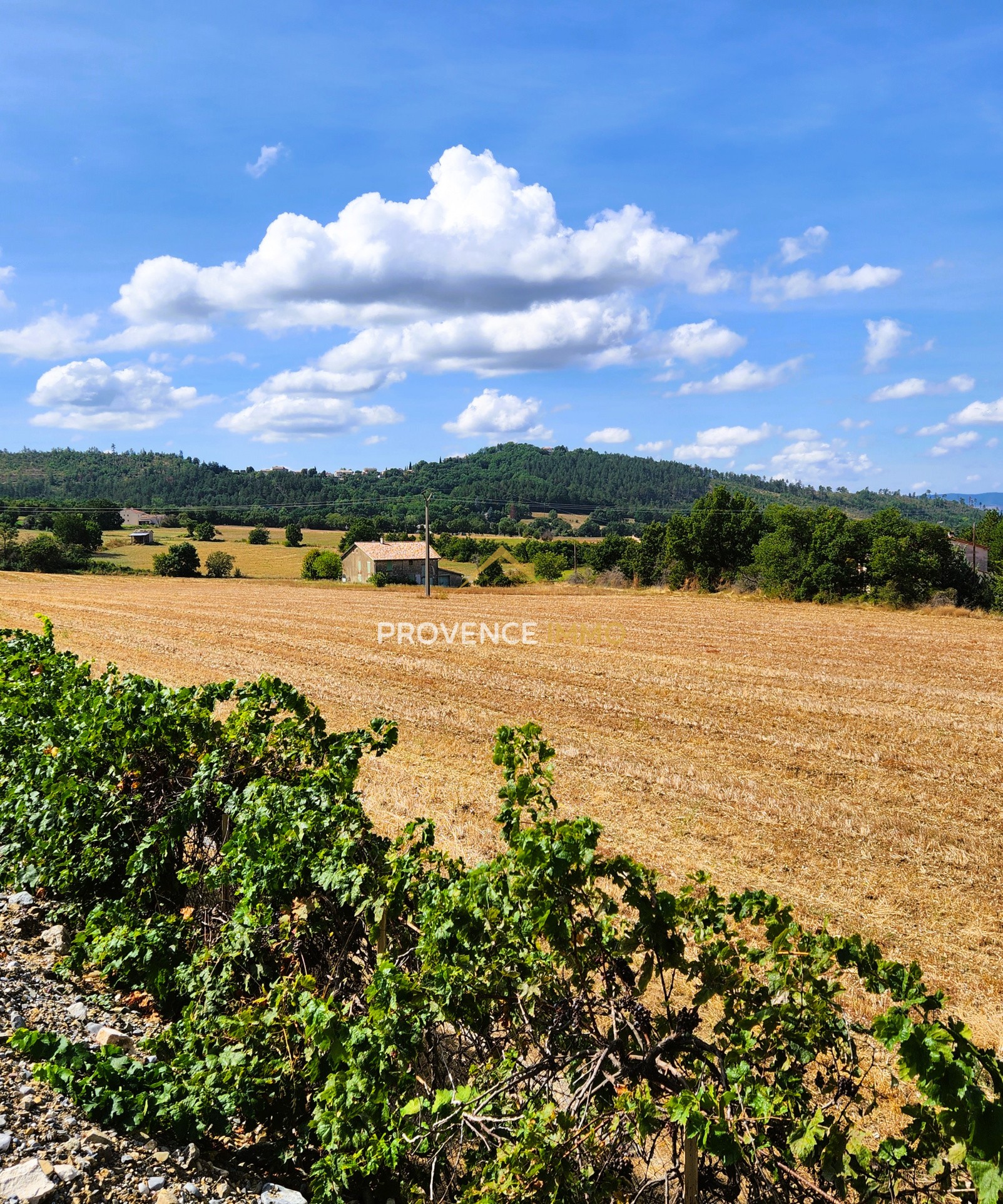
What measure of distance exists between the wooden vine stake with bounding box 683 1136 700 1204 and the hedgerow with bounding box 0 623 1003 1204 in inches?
2.1

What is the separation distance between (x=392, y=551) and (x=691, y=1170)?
65.2 m

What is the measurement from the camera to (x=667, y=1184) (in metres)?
2.97

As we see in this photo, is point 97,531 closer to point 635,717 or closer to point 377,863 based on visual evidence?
point 635,717

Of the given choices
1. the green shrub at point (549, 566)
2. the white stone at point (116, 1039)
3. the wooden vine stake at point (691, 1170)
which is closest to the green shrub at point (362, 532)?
the green shrub at point (549, 566)

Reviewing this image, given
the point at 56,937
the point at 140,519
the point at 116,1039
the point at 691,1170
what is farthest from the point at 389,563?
the point at 691,1170

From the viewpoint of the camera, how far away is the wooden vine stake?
2.74 metres

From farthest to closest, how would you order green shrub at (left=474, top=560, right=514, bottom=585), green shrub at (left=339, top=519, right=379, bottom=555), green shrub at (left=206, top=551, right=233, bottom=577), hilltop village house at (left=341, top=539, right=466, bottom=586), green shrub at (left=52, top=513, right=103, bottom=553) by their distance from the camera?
1. green shrub at (left=339, top=519, right=379, bottom=555)
2. green shrub at (left=52, top=513, right=103, bottom=553)
3. green shrub at (left=206, top=551, right=233, bottom=577)
4. green shrub at (left=474, top=560, right=514, bottom=585)
5. hilltop village house at (left=341, top=539, right=466, bottom=586)

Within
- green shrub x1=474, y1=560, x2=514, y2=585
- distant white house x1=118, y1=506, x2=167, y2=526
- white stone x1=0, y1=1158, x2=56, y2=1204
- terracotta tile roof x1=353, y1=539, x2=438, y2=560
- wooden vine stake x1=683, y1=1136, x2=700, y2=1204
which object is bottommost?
white stone x1=0, y1=1158, x2=56, y2=1204

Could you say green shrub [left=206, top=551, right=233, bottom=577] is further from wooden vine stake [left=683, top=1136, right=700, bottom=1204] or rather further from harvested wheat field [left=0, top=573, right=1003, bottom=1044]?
wooden vine stake [left=683, top=1136, right=700, bottom=1204]

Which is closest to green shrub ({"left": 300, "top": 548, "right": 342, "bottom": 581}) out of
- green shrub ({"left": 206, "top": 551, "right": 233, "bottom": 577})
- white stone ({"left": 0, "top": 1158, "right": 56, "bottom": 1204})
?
green shrub ({"left": 206, "top": 551, "right": 233, "bottom": 577})

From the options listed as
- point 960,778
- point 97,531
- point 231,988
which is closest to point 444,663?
point 960,778

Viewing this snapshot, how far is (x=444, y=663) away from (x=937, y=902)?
13.8 meters

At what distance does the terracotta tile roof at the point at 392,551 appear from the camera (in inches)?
2586

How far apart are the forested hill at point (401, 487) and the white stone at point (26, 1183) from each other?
11035cm
